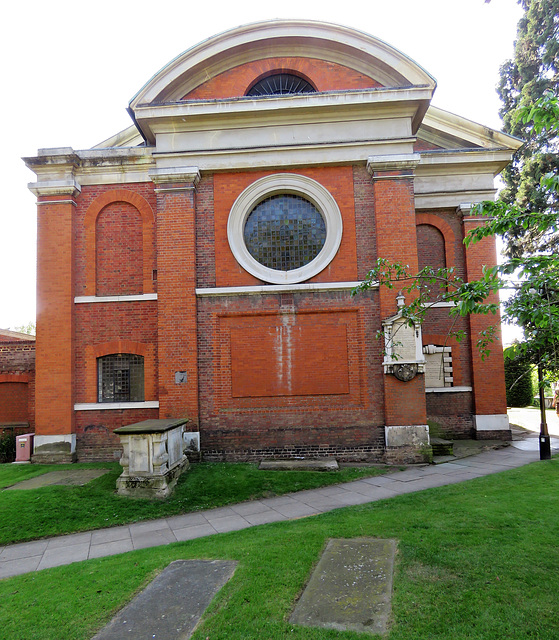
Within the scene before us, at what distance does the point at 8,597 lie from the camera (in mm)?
4793

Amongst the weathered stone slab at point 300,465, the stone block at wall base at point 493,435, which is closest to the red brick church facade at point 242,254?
the weathered stone slab at point 300,465

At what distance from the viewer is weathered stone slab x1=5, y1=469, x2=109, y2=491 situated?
9.27 m

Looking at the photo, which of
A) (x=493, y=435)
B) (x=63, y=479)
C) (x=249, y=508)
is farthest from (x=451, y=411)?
(x=63, y=479)

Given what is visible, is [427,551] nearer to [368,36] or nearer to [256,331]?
[256,331]

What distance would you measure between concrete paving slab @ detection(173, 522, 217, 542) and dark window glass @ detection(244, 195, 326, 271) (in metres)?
6.59

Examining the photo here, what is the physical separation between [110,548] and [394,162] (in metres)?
10.1

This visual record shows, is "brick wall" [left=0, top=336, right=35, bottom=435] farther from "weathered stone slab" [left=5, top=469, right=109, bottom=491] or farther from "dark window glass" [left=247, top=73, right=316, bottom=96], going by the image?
"dark window glass" [left=247, top=73, right=316, bottom=96]

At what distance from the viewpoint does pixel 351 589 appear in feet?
14.7

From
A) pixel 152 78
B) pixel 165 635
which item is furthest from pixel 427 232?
pixel 165 635

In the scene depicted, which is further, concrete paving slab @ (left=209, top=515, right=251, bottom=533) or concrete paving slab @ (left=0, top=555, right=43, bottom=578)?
concrete paving slab @ (left=209, top=515, right=251, bottom=533)

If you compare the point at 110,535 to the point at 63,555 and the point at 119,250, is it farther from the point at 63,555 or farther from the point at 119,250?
the point at 119,250

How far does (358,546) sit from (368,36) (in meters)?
11.4

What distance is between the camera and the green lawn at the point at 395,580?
12.3ft

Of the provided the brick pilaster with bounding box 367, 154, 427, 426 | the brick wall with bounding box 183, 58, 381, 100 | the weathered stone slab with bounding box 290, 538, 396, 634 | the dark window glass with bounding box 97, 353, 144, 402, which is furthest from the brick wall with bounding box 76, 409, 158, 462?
the brick wall with bounding box 183, 58, 381, 100
